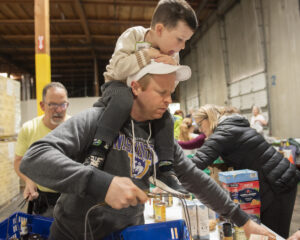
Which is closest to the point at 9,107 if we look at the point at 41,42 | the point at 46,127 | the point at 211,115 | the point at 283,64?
the point at 41,42

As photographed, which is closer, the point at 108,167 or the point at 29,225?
the point at 108,167

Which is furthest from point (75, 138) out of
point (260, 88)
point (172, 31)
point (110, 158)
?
point (260, 88)

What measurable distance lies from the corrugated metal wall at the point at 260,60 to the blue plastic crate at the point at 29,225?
3.37 metres

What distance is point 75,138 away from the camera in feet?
3.17

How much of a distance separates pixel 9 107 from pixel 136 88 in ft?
16.6

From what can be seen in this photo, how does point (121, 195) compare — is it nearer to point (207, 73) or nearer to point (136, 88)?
point (136, 88)

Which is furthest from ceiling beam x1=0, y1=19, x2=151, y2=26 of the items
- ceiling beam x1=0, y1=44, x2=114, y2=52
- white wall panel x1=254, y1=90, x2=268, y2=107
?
white wall panel x1=254, y1=90, x2=268, y2=107

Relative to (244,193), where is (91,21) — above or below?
above

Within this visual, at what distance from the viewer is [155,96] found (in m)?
1.18

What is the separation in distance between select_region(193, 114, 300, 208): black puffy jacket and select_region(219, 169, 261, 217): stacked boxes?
314 millimetres

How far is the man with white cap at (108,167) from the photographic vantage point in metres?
0.83

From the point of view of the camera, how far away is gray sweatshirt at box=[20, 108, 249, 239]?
0.83m

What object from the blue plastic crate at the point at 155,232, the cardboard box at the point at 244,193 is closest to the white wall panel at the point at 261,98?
the cardboard box at the point at 244,193

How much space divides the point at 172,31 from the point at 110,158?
830 mm
